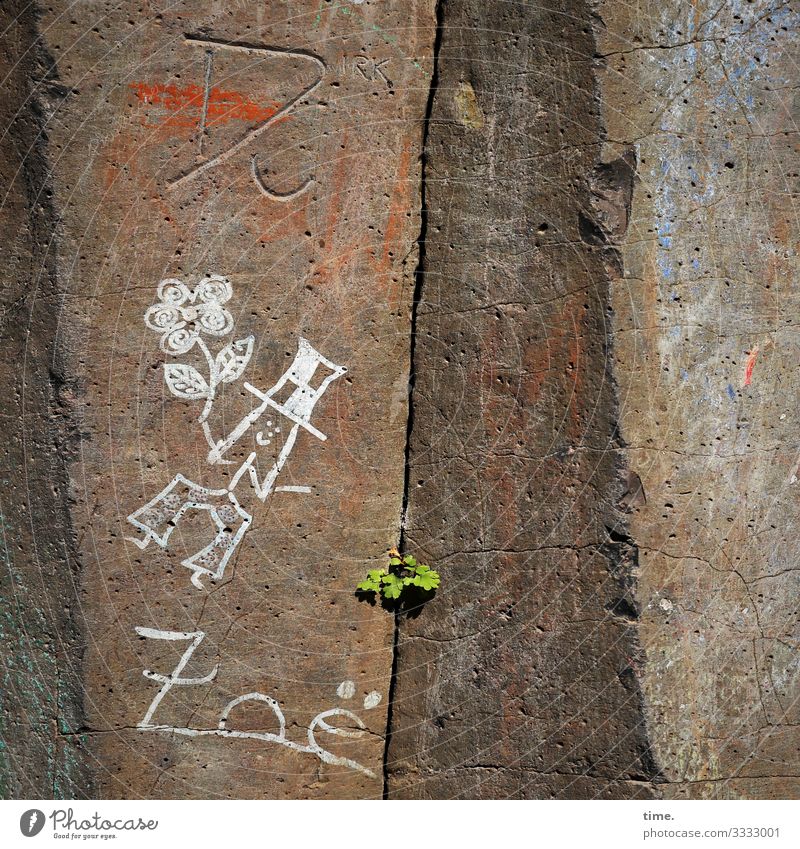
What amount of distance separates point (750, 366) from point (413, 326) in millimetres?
1447

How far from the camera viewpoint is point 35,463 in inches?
148

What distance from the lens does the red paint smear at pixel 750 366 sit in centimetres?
378

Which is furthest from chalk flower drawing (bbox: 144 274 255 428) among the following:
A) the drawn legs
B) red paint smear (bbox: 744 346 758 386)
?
red paint smear (bbox: 744 346 758 386)

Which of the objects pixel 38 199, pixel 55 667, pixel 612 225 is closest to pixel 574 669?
pixel 612 225

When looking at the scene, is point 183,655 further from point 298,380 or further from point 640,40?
point 640,40

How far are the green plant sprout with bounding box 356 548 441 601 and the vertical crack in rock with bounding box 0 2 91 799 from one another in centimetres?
126

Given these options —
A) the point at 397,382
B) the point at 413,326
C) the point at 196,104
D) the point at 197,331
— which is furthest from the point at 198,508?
the point at 196,104

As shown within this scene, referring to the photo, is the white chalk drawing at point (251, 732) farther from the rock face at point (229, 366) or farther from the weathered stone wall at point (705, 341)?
the weathered stone wall at point (705, 341)

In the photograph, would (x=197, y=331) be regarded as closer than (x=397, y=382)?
Yes

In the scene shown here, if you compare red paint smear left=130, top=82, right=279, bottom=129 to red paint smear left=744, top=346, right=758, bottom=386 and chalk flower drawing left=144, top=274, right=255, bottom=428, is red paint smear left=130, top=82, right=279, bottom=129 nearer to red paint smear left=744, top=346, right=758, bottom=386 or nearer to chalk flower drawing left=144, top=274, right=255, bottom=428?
chalk flower drawing left=144, top=274, right=255, bottom=428

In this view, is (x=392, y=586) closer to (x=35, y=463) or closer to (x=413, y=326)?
(x=413, y=326)

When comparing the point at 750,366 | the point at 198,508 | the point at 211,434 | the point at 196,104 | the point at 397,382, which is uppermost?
the point at 196,104

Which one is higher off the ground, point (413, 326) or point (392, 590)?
point (413, 326)

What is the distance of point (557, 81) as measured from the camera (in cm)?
379
